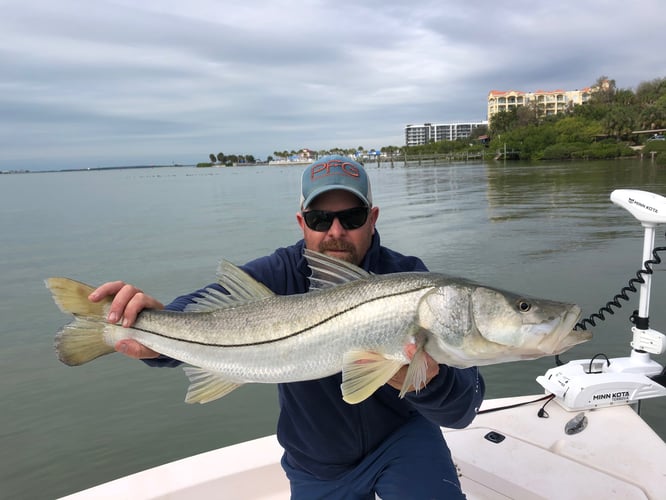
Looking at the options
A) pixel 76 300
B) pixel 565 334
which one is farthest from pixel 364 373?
pixel 76 300

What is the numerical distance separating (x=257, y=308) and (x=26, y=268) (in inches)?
693

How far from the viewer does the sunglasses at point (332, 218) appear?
3.28m

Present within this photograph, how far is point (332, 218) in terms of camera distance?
3283 mm

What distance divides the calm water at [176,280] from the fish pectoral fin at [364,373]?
4.39m

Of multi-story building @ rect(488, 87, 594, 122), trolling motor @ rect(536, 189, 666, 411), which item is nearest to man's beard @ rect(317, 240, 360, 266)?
trolling motor @ rect(536, 189, 666, 411)

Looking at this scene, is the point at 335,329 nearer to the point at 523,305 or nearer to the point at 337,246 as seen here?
the point at 523,305

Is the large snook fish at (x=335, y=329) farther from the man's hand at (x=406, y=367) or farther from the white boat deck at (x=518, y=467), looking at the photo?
the white boat deck at (x=518, y=467)

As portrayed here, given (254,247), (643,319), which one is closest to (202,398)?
(643,319)

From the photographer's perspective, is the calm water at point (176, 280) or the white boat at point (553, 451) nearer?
the white boat at point (553, 451)

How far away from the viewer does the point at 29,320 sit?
10992mm

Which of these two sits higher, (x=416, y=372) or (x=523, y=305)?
(x=523, y=305)

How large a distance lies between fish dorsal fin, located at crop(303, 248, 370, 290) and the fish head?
466 millimetres

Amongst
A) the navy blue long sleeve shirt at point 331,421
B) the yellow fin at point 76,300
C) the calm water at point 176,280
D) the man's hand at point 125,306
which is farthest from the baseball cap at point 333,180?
the calm water at point 176,280

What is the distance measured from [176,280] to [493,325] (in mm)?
12915
